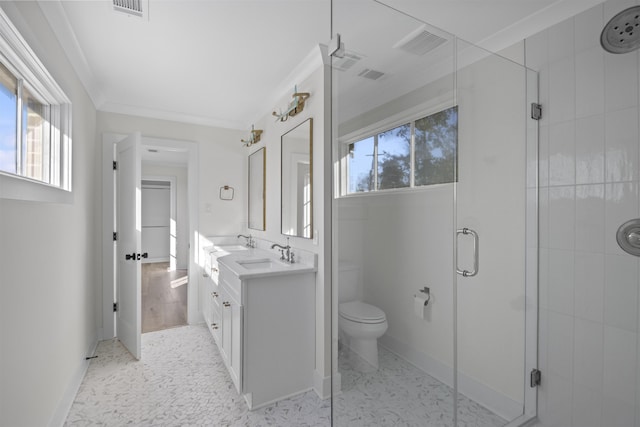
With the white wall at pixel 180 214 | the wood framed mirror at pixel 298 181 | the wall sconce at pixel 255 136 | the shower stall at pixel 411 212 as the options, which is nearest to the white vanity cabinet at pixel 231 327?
the wood framed mirror at pixel 298 181

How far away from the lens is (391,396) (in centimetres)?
133

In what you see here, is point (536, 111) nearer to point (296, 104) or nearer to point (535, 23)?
point (535, 23)

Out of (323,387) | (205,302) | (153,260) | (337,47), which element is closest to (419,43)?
(337,47)

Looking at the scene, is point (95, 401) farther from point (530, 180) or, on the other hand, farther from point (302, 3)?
point (530, 180)

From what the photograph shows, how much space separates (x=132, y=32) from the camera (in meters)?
1.97

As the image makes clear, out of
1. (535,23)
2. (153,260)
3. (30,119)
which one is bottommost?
(153,260)

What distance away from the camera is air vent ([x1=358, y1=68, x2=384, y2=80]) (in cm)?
137

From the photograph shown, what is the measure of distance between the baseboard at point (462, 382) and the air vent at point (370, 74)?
1176 millimetres

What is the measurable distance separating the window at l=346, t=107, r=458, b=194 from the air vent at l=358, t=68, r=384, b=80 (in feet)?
0.85

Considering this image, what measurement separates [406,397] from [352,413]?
0.27 metres

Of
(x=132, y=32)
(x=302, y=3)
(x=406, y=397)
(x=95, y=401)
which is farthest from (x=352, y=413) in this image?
(x=132, y=32)

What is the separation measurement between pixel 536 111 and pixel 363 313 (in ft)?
4.46

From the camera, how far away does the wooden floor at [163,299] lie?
11.6ft

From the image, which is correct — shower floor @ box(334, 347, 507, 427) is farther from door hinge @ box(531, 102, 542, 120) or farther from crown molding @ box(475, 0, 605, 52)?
crown molding @ box(475, 0, 605, 52)
